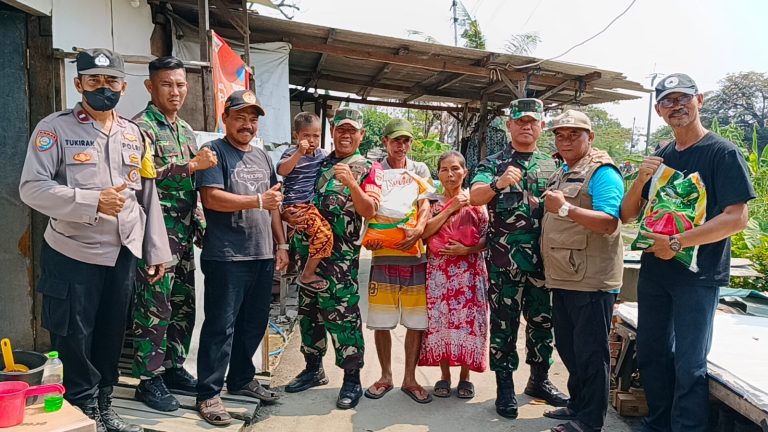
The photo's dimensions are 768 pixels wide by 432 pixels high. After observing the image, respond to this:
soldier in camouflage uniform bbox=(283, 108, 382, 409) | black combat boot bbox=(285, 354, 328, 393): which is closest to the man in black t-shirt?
soldier in camouflage uniform bbox=(283, 108, 382, 409)

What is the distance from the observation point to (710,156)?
2.58 m

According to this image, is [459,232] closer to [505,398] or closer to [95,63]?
[505,398]

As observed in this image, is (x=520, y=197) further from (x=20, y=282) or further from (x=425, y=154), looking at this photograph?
(x=425, y=154)

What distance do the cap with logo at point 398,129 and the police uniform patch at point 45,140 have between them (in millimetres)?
2007

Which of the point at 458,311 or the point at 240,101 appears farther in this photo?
the point at 458,311

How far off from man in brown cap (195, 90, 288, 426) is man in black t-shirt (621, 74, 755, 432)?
7.33ft

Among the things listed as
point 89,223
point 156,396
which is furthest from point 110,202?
point 156,396

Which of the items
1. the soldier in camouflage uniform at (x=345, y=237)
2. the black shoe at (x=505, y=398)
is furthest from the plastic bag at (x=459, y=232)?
Answer: the black shoe at (x=505, y=398)

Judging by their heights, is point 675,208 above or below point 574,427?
above

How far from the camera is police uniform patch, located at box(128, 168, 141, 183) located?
2.67 meters

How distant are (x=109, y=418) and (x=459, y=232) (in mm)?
2407

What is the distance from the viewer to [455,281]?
3.58 metres

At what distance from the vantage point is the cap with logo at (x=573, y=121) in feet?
9.70

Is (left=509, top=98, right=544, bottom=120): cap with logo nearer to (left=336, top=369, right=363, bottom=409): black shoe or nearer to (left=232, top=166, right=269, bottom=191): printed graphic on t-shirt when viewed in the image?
(left=232, top=166, right=269, bottom=191): printed graphic on t-shirt
